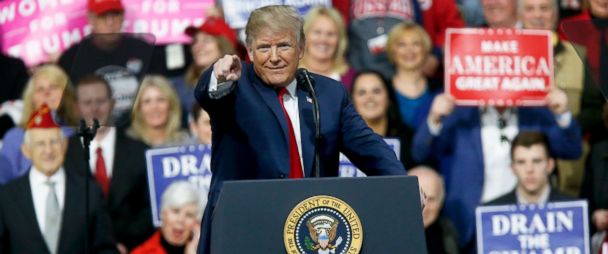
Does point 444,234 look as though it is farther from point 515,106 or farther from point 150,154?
point 150,154

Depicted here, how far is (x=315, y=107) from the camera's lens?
5023 millimetres

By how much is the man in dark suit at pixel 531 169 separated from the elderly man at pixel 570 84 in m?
0.16

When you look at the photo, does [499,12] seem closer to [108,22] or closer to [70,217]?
[108,22]

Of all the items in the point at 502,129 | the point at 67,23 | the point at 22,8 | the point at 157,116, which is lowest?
the point at 502,129

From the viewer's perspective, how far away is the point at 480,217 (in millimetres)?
8789

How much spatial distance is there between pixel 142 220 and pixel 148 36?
1.39 meters

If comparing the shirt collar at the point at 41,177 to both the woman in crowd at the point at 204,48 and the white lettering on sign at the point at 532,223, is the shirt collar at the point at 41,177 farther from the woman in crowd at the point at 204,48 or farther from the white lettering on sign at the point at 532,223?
the white lettering on sign at the point at 532,223

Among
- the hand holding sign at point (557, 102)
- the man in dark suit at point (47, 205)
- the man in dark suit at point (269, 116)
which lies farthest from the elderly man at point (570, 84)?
the man in dark suit at point (269, 116)

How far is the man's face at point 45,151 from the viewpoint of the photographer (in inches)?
351

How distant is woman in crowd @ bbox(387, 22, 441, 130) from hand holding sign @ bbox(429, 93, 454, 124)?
0.24ft

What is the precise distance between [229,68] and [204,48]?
4250 millimetres

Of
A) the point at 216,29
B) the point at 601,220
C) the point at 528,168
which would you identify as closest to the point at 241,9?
the point at 216,29

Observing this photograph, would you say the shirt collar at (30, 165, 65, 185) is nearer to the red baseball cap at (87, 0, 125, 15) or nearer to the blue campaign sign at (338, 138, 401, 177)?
the red baseball cap at (87, 0, 125, 15)

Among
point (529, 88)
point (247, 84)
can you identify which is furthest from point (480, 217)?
point (247, 84)
